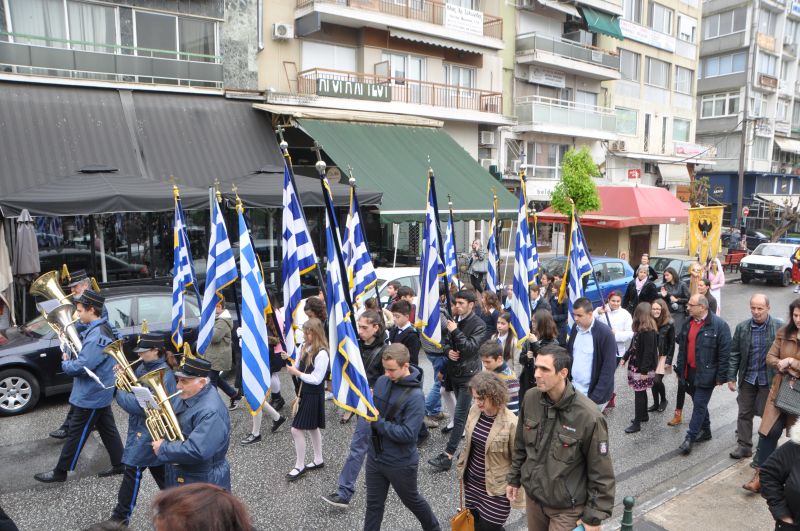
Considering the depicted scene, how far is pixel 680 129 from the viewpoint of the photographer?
35.1 meters

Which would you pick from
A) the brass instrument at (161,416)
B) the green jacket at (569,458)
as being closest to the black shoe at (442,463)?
the green jacket at (569,458)

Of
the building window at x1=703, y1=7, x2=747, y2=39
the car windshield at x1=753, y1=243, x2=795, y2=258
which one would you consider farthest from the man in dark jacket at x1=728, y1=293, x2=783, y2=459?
the building window at x1=703, y1=7, x2=747, y2=39

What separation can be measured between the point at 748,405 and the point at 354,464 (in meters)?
4.41

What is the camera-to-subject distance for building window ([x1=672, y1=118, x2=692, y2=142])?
3453 cm

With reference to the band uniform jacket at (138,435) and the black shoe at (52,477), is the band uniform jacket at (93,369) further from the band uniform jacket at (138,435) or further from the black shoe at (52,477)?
the band uniform jacket at (138,435)

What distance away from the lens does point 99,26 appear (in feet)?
49.2

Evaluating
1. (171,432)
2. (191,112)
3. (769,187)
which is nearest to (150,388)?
(171,432)

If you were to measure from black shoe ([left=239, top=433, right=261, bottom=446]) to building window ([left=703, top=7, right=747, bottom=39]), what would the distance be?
45.6 meters

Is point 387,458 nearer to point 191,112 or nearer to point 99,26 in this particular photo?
point 191,112

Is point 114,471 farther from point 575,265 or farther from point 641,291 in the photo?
point 641,291

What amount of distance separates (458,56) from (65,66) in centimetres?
1344

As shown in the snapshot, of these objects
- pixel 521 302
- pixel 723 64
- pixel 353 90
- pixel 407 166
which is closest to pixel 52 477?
pixel 521 302

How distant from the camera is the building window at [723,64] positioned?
41.1 meters

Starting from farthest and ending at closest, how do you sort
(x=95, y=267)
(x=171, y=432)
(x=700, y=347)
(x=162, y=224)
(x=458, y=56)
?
(x=458, y=56) → (x=162, y=224) → (x=95, y=267) → (x=700, y=347) → (x=171, y=432)
